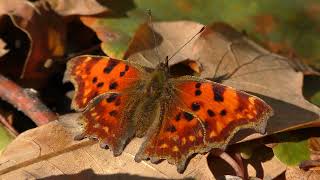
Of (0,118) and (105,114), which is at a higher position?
(105,114)

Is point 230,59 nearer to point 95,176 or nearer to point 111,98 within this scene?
point 111,98

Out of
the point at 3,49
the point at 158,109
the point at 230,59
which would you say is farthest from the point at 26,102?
the point at 230,59

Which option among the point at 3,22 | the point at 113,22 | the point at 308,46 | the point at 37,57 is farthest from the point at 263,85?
the point at 3,22

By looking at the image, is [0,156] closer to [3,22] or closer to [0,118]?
[0,118]

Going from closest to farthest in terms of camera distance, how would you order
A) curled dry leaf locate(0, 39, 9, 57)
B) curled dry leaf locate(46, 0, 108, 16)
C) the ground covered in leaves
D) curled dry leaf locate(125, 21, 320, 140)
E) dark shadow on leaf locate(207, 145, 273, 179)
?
the ground covered in leaves
dark shadow on leaf locate(207, 145, 273, 179)
curled dry leaf locate(125, 21, 320, 140)
curled dry leaf locate(0, 39, 9, 57)
curled dry leaf locate(46, 0, 108, 16)

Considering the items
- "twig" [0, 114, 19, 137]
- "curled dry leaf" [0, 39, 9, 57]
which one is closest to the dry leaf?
"twig" [0, 114, 19, 137]

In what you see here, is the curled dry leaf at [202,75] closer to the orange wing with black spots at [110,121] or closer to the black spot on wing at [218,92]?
the orange wing with black spots at [110,121]

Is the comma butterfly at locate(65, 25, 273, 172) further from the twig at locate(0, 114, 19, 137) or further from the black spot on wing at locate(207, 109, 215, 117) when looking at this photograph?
the twig at locate(0, 114, 19, 137)
